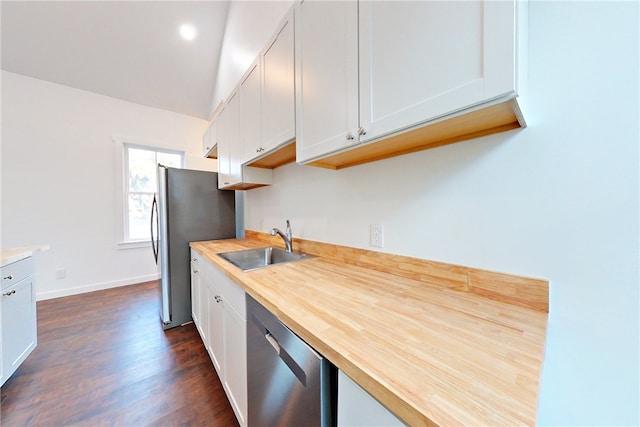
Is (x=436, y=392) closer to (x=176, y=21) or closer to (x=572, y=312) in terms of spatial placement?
(x=572, y=312)

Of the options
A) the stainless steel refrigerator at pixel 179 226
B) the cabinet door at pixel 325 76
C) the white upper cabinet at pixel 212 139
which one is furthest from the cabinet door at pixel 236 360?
the white upper cabinet at pixel 212 139

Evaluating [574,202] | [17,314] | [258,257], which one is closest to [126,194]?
[17,314]

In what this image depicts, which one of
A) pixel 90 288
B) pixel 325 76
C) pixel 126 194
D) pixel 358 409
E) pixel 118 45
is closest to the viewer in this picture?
pixel 358 409

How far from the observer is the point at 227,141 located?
2156 mm

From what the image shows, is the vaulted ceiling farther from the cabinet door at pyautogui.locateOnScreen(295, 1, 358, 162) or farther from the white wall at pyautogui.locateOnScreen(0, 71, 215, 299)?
the cabinet door at pyautogui.locateOnScreen(295, 1, 358, 162)

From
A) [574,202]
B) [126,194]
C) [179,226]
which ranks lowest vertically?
[179,226]

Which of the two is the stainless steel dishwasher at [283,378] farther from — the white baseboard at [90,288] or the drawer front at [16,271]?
the white baseboard at [90,288]

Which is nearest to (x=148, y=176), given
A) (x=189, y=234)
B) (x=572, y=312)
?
(x=189, y=234)

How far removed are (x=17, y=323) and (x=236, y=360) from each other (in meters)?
1.59

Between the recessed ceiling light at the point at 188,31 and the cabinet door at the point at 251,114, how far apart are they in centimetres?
209

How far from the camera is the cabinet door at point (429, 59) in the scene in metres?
0.55

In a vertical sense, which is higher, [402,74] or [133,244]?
[402,74]

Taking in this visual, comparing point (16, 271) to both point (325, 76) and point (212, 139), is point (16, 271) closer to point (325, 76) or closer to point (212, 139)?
point (212, 139)

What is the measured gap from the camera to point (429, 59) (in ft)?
2.19
